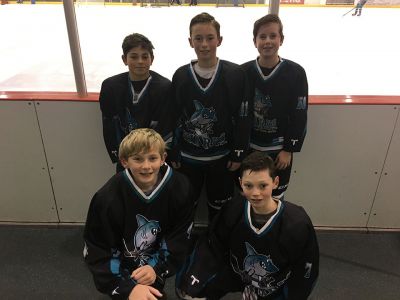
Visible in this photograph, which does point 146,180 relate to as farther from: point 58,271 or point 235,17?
point 235,17

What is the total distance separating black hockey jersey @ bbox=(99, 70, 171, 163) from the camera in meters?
1.35

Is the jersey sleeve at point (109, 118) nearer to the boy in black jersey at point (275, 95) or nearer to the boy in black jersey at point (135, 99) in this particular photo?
the boy in black jersey at point (135, 99)

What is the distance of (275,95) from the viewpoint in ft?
4.41

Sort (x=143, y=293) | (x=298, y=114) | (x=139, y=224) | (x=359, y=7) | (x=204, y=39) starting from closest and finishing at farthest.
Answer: (x=143, y=293) < (x=139, y=224) < (x=204, y=39) < (x=298, y=114) < (x=359, y=7)

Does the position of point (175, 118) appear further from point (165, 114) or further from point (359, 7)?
point (359, 7)

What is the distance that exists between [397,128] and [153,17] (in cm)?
383

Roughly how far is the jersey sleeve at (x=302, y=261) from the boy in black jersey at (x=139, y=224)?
327 mm

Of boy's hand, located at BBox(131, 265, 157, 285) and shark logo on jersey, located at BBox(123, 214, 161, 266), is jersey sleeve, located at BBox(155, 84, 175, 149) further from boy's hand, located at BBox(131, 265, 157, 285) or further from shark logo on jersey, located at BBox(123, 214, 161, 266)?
boy's hand, located at BBox(131, 265, 157, 285)

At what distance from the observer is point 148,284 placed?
1.03m

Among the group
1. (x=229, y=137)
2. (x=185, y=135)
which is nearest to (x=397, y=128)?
(x=229, y=137)

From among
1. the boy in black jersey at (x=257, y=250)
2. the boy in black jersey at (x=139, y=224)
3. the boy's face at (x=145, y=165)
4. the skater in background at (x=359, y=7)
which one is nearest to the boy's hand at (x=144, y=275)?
the boy in black jersey at (x=139, y=224)

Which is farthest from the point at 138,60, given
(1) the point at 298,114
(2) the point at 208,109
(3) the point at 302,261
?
(3) the point at 302,261

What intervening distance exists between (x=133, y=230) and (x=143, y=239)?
47 millimetres

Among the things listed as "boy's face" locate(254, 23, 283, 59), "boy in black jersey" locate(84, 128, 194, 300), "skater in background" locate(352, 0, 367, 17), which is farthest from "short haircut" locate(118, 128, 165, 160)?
"skater in background" locate(352, 0, 367, 17)
